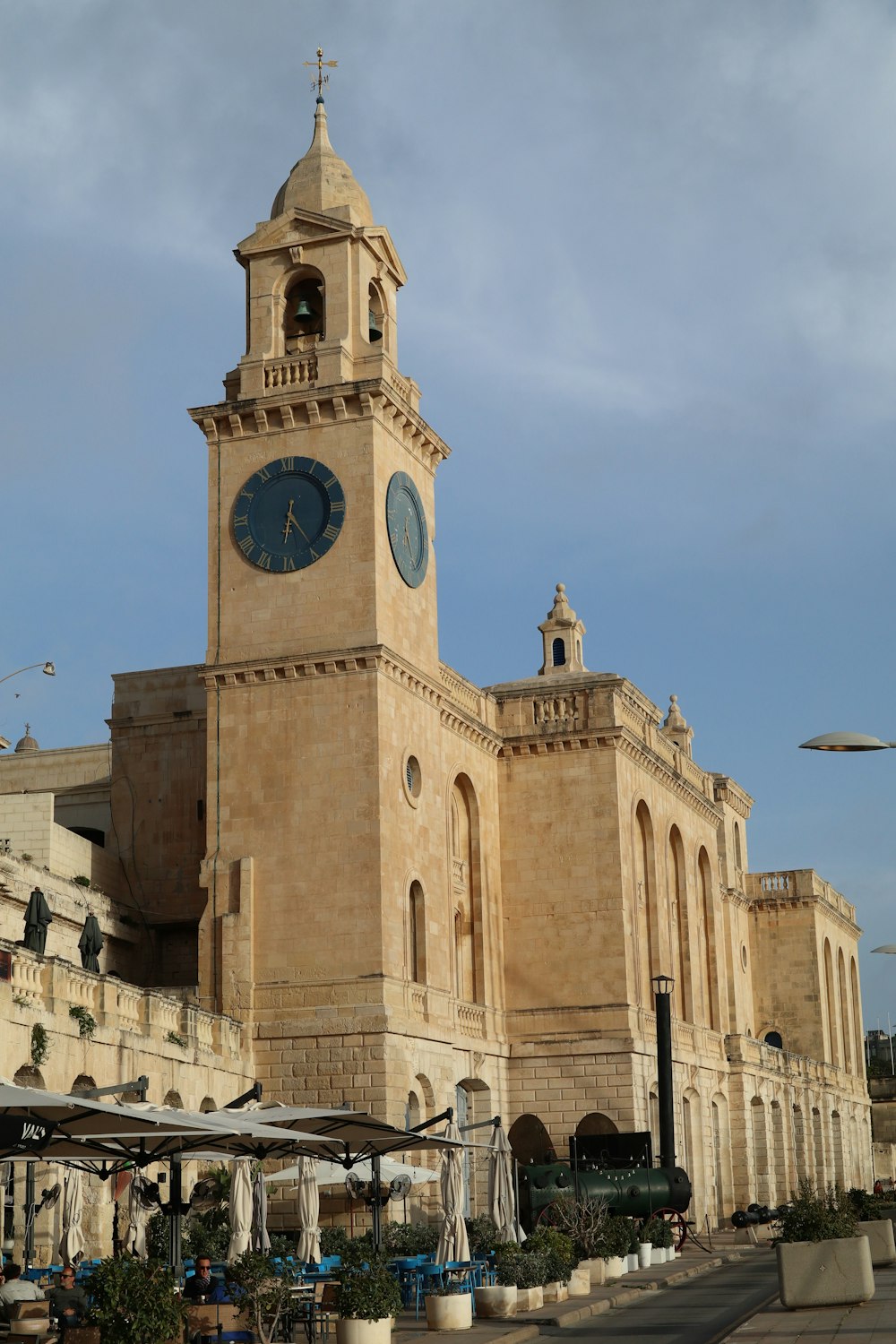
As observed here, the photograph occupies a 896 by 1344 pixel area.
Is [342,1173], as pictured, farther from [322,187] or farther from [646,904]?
[322,187]

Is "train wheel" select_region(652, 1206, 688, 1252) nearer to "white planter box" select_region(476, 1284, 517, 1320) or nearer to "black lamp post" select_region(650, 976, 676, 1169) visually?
"black lamp post" select_region(650, 976, 676, 1169)

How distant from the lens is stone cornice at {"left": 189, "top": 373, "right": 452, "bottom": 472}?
40.7 m

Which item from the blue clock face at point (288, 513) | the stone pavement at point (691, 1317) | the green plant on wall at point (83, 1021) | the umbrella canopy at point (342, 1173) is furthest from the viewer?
the blue clock face at point (288, 513)

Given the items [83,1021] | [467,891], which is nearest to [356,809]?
[467,891]

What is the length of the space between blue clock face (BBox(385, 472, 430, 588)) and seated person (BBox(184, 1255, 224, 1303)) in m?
21.9

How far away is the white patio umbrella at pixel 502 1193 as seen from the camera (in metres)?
30.2

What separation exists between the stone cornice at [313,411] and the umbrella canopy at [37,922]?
14243mm

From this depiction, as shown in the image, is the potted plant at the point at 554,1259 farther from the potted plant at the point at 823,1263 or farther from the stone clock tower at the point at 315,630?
the stone clock tower at the point at 315,630

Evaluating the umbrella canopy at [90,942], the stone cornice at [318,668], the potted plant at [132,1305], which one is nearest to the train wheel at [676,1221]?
the stone cornice at [318,668]

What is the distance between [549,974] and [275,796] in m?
11.1

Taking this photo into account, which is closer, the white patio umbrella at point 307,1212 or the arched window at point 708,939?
the white patio umbrella at point 307,1212

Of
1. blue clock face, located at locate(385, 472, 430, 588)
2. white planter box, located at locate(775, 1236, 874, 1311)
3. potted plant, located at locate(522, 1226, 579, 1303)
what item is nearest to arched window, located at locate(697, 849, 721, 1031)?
blue clock face, located at locate(385, 472, 430, 588)

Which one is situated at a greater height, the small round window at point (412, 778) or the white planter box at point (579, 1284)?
the small round window at point (412, 778)

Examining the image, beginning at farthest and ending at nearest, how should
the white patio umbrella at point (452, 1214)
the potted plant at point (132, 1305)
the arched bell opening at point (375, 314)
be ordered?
1. the arched bell opening at point (375, 314)
2. the white patio umbrella at point (452, 1214)
3. the potted plant at point (132, 1305)
